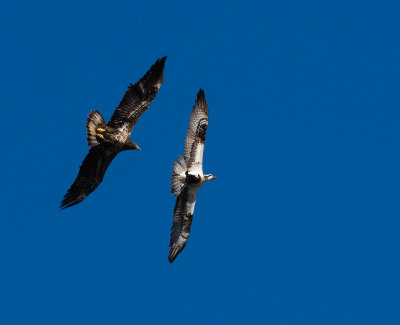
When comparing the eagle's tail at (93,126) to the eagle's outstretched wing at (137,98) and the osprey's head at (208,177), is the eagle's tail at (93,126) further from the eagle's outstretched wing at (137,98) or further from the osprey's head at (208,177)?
the osprey's head at (208,177)

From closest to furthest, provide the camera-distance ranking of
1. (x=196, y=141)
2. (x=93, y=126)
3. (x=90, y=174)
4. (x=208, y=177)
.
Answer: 1. (x=93, y=126)
2. (x=90, y=174)
3. (x=196, y=141)
4. (x=208, y=177)

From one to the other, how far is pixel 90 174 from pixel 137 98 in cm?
236

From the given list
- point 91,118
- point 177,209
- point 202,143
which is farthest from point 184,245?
point 91,118

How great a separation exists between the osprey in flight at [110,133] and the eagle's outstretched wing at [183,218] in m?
1.83

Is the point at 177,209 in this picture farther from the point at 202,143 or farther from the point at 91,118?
the point at 91,118

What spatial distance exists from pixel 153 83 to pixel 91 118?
2.10 meters

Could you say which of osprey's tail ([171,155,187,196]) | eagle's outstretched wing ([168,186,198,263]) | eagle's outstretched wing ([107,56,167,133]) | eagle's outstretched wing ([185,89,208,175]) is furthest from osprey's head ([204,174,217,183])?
eagle's outstretched wing ([107,56,167,133])

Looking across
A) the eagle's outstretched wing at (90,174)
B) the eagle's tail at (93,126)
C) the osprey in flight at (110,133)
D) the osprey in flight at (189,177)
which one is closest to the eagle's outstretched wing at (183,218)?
the osprey in flight at (189,177)

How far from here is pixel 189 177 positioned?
20.2 m

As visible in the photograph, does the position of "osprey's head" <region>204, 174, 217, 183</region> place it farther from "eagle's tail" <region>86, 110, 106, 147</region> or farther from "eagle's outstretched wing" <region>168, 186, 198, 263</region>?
"eagle's tail" <region>86, 110, 106, 147</region>

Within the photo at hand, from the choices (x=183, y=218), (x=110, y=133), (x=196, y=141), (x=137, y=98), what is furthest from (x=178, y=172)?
(x=137, y=98)

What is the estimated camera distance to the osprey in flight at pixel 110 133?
19.4m

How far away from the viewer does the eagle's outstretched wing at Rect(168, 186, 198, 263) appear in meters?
20.6

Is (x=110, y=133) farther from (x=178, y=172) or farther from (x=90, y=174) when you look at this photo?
(x=178, y=172)
